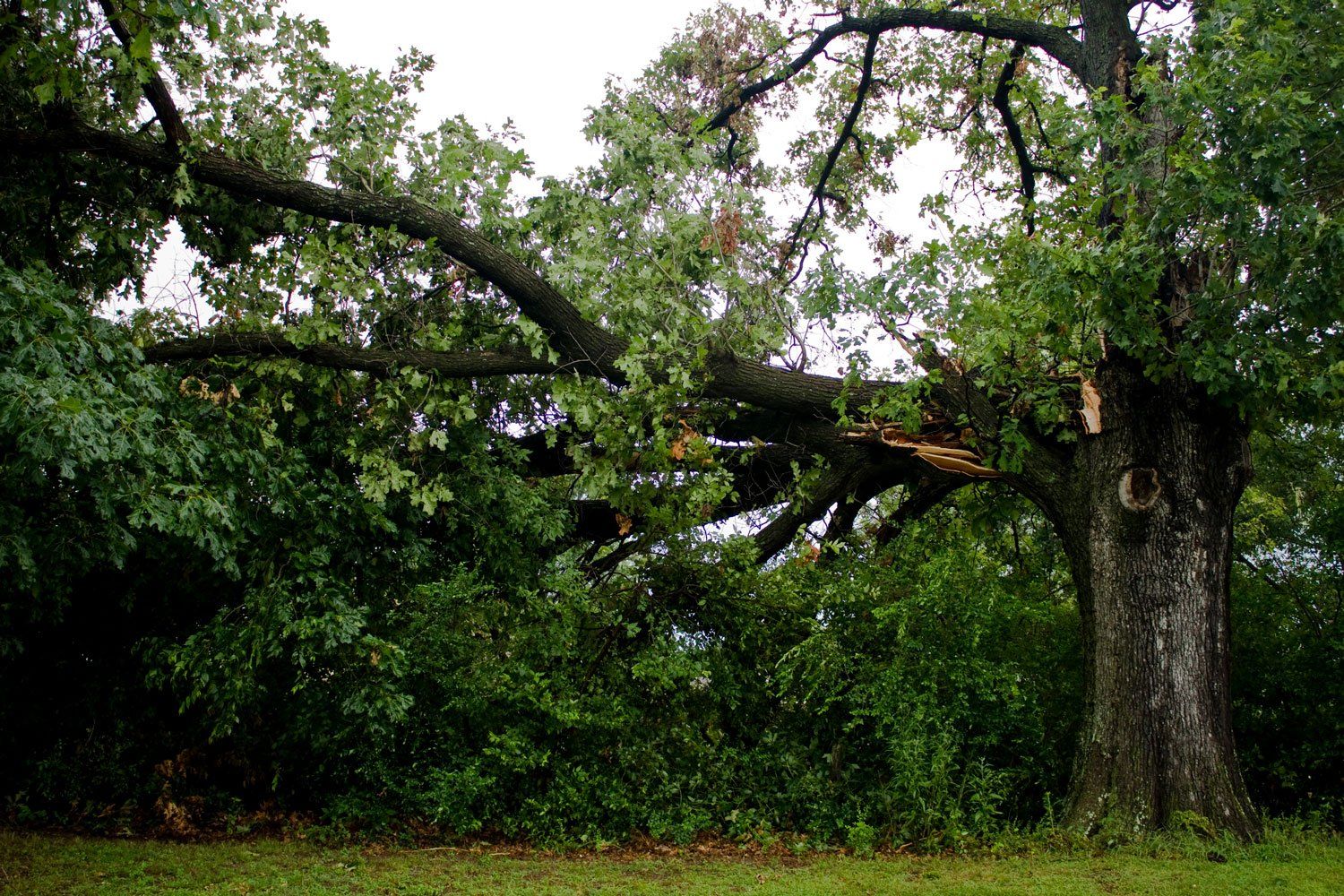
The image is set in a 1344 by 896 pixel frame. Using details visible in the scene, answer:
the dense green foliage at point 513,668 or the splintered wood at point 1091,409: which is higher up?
the splintered wood at point 1091,409

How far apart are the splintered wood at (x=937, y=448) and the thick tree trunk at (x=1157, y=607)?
1.07m

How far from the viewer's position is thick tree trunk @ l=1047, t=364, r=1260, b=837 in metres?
7.10

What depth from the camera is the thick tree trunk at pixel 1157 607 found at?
710 centimetres

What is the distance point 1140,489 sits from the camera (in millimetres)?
7648

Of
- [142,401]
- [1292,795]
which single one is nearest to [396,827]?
[142,401]

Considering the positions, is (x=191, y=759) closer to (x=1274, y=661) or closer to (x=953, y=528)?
(x=953, y=528)

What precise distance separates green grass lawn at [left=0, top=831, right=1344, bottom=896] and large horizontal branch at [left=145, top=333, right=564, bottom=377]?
394 cm

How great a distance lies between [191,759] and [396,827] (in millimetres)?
2084

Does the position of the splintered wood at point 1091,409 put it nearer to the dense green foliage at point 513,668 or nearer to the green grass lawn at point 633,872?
the dense green foliage at point 513,668

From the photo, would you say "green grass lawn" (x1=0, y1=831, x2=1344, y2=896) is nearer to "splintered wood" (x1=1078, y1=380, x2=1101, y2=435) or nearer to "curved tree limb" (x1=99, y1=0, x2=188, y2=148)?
"splintered wood" (x1=1078, y1=380, x2=1101, y2=435)

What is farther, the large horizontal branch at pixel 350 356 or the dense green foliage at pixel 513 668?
the large horizontal branch at pixel 350 356

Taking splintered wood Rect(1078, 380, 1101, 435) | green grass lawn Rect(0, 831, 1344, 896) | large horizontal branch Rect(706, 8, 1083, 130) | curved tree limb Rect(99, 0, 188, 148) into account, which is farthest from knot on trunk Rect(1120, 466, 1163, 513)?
curved tree limb Rect(99, 0, 188, 148)

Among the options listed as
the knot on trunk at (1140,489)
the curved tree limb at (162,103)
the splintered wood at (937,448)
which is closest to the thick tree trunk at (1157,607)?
the knot on trunk at (1140,489)

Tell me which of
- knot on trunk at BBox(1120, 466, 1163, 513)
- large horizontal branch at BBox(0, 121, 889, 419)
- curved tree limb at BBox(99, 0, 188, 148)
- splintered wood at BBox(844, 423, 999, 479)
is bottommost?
knot on trunk at BBox(1120, 466, 1163, 513)
